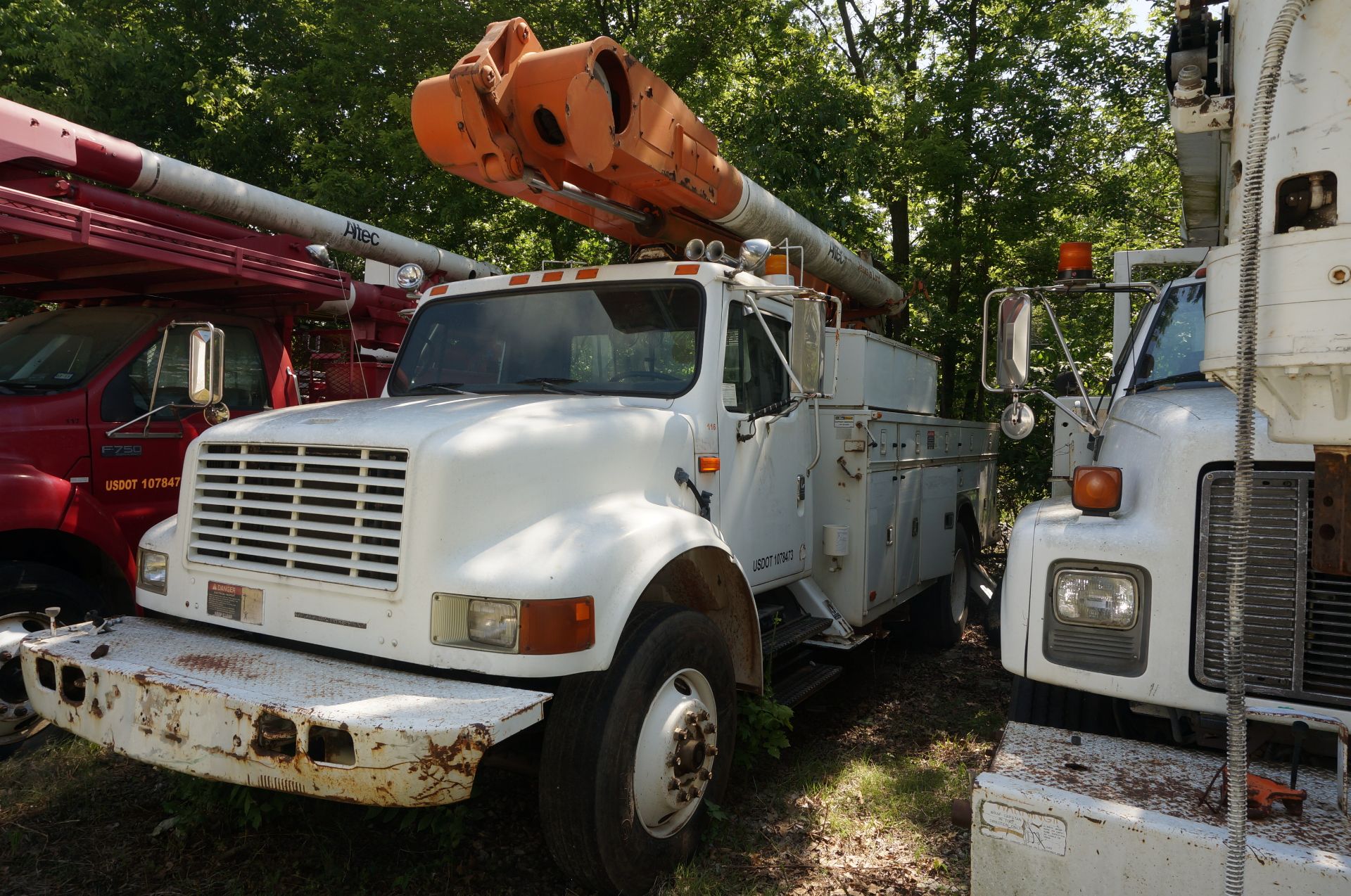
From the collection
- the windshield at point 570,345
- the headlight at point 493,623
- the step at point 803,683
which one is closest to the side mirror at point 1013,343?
the windshield at point 570,345

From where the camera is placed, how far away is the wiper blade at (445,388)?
14.1 feet

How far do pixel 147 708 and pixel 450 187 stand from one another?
1098 centimetres

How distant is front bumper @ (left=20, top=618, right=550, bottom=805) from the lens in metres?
2.54

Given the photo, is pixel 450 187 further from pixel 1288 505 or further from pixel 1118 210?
pixel 1288 505

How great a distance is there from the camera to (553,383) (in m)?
4.21

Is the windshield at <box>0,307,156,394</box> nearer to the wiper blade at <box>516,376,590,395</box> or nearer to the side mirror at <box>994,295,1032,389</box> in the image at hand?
the wiper blade at <box>516,376,590,395</box>

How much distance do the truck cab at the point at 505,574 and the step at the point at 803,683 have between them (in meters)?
0.05

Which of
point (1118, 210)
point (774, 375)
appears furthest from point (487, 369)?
point (1118, 210)

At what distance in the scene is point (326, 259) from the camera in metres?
5.73

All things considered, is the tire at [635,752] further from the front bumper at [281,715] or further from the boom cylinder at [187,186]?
the boom cylinder at [187,186]

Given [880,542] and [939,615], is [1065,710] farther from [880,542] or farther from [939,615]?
[939,615]

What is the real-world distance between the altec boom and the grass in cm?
281

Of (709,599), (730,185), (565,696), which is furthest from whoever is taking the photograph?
(730,185)

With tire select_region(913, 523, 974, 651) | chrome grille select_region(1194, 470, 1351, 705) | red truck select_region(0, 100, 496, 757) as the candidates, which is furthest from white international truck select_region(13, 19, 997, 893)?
tire select_region(913, 523, 974, 651)
